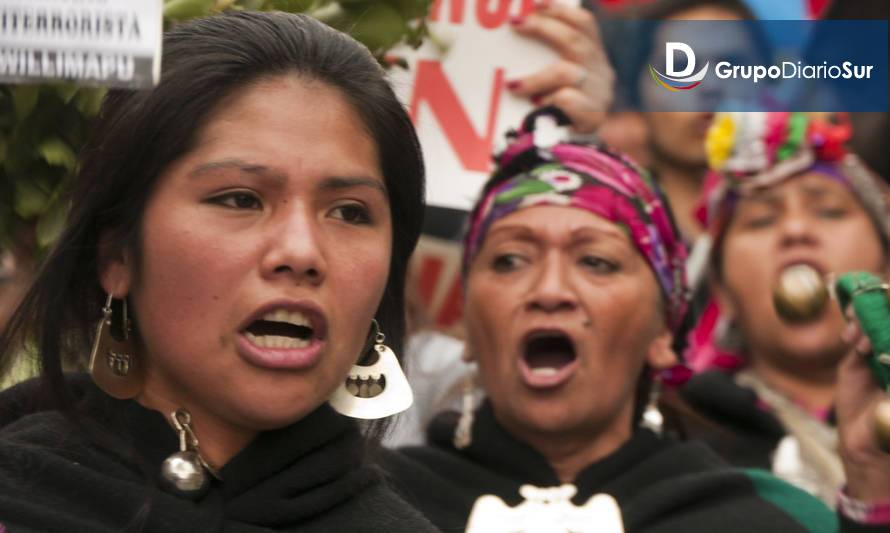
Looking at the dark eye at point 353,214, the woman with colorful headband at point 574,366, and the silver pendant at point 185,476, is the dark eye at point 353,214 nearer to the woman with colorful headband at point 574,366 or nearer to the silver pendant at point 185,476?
the silver pendant at point 185,476

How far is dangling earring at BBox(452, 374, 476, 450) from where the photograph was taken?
177 inches

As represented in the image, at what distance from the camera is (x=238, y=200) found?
8.79ft

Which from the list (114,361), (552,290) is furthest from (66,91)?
(552,290)

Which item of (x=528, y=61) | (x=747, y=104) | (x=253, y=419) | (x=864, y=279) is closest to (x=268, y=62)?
(x=253, y=419)

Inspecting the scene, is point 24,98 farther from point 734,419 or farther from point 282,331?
point 734,419

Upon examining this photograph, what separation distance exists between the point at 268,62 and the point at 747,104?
3210 mm

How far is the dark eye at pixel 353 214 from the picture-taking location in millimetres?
2771

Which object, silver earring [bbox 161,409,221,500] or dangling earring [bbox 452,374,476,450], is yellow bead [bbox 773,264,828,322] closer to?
dangling earring [bbox 452,374,476,450]

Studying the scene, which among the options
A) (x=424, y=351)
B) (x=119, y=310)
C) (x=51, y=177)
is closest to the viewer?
(x=119, y=310)

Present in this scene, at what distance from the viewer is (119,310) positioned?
2834mm

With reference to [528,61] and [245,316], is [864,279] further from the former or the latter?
[245,316]

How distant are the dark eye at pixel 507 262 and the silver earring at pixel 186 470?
1811 millimetres

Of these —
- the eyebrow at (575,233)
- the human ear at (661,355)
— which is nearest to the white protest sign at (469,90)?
the eyebrow at (575,233)

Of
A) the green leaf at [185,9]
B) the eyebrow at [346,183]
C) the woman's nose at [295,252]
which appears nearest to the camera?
the woman's nose at [295,252]
